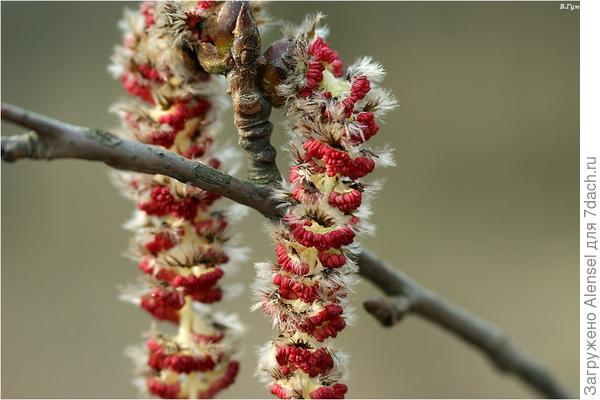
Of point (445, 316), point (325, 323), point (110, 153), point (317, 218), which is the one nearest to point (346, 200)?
point (317, 218)

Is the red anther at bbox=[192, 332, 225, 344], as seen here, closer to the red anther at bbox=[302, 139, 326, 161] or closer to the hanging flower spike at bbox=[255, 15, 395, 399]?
the hanging flower spike at bbox=[255, 15, 395, 399]

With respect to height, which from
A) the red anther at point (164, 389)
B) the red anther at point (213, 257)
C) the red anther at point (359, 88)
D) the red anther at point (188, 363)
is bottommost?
the red anther at point (164, 389)

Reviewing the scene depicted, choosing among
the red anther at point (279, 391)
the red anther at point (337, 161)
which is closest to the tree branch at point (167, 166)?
the red anther at point (337, 161)

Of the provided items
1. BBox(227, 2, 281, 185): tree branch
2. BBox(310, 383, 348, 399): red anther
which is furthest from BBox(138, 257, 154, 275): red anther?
BBox(310, 383, 348, 399): red anther

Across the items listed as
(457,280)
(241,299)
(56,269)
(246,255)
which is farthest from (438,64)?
(246,255)

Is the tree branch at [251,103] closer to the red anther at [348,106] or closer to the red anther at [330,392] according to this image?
the red anther at [348,106]

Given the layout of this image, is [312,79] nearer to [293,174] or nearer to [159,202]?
[293,174]
